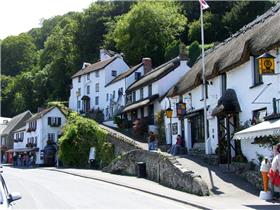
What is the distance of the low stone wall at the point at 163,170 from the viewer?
21.7 meters

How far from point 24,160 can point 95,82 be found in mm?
15250

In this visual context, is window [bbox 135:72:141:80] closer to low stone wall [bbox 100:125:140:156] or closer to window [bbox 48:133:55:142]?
low stone wall [bbox 100:125:140:156]

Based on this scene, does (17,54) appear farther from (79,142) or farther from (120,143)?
(120,143)

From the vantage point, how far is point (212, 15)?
76.1 meters

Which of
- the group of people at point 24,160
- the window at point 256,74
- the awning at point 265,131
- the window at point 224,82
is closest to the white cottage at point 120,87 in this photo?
the group of people at point 24,160

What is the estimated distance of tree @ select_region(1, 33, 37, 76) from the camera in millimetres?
114650

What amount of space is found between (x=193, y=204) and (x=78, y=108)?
60.1 metres

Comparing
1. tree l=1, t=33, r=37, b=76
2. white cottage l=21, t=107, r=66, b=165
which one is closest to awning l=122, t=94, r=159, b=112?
white cottage l=21, t=107, r=66, b=165

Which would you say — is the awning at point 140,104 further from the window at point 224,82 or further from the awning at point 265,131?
the awning at point 265,131

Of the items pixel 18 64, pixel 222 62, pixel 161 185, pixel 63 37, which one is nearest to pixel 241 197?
pixel 161 185

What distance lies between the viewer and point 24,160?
71.2 metres

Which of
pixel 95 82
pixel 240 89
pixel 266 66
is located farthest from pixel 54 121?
pixel 266 66

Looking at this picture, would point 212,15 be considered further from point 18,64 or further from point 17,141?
point 18,64

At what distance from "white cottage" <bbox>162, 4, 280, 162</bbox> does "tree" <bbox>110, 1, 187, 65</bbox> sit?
142 ft
